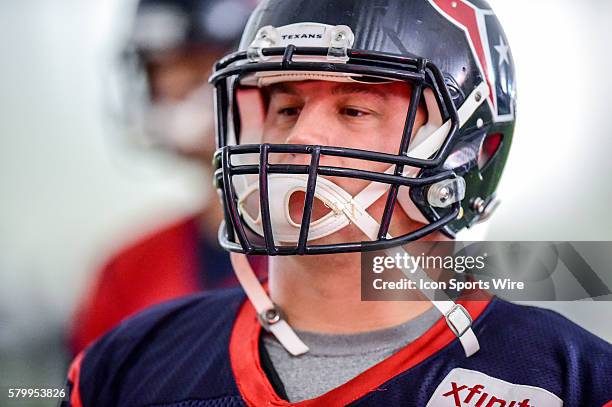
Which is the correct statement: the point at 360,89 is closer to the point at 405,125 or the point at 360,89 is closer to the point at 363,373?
the point at 405,125

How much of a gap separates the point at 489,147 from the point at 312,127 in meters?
0.25

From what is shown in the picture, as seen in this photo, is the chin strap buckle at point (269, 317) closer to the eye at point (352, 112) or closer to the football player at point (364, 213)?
the football player at point (364, 213)

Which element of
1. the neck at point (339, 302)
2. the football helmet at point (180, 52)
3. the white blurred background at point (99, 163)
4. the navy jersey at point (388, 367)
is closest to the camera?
the navy jersey at point (388, 367)

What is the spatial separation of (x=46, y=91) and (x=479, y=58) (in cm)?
101

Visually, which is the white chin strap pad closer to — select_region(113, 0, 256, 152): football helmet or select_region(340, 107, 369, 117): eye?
→ select_region(340, 107, 369, 117): eye

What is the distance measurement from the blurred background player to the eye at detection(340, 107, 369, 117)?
2.44 ft

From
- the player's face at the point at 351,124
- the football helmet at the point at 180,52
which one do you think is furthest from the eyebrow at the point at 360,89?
the football helmet at the point at 180,52

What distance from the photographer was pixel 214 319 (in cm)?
115

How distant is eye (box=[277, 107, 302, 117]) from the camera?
1065mm

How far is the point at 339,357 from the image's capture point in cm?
103

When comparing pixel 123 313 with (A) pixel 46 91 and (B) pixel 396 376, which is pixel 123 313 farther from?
(B) pixel 396 376

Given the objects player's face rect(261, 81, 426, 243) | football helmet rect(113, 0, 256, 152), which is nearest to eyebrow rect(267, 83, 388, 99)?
player's face rect(261, 81, 426, 243)

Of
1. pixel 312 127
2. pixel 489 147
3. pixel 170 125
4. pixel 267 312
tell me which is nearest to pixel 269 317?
pixel 267 312

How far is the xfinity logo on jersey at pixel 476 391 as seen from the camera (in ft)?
3.02
